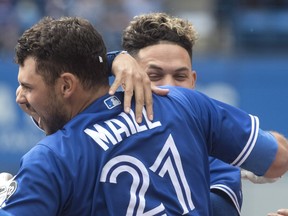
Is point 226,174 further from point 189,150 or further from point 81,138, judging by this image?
point 81,138

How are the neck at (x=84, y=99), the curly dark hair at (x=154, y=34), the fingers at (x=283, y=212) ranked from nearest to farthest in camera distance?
the neck at (x=84, y=99) < the fingers at (x=283, y=212) < the curly dark hair at (x=154, y=34)

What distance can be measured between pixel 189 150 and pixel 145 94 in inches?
9.7

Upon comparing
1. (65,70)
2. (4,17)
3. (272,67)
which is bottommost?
(272,67)

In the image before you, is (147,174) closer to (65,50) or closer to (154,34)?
(65,50)

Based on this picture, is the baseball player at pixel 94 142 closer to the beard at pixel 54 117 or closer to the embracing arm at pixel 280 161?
the beard at pixel 54 117

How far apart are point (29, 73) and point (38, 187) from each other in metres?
0.38

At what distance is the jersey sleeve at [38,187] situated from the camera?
2434 millimetres

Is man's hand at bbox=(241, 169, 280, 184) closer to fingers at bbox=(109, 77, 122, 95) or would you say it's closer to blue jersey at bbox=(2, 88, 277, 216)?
blue jersey at bbox=(2, 88, 277, 216)

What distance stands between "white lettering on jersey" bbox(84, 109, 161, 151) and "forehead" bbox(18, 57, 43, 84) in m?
0.23

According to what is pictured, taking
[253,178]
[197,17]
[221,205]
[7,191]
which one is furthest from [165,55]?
[197,17]

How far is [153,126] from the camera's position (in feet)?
8.83

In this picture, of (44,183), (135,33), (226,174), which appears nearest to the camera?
(44,183)

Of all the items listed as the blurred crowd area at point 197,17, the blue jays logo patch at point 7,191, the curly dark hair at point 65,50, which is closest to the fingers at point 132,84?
the curly dark hair at point 65,50

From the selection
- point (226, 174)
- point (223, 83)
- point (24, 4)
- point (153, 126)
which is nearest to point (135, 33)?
point (226, 174)
